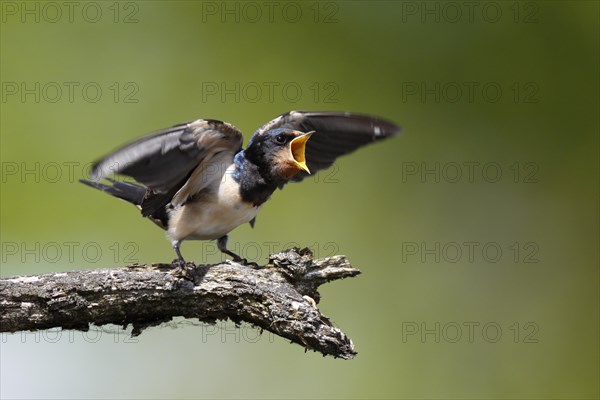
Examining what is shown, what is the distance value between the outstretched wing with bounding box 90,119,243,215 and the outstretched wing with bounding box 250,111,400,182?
0.34 m

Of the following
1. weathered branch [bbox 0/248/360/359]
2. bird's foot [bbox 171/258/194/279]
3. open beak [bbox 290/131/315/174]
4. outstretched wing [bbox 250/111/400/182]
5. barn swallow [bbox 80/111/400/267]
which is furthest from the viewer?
outstretched wing [bbox 250/111/400/182]

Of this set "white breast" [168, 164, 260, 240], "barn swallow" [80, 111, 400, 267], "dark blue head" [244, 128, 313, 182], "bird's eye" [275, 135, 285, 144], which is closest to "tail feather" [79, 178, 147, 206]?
"barn swallow" [80, 111, 400, 267]

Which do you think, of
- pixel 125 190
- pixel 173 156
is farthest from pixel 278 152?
pixel 125 190

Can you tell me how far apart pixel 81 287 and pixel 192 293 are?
427 millimetres

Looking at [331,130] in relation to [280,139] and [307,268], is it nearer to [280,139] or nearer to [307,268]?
[280,139]

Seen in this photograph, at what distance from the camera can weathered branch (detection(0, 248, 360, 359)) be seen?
3121 mm

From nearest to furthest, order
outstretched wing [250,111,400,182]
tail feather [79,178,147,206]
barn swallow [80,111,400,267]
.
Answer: barn swallow [80,111,400,267]
outstretched wing [250,111,400,182]
tail feather [79,178,147,206]

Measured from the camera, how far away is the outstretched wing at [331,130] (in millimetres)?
3879

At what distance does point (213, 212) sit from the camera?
3645 mm

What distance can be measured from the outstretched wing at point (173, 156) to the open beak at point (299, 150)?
0.25 m

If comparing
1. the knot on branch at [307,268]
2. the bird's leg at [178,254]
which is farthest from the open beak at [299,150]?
the bird's leg at [178,254]

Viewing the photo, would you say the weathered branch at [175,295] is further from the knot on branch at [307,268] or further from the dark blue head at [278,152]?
the dark blue head at [278,152]

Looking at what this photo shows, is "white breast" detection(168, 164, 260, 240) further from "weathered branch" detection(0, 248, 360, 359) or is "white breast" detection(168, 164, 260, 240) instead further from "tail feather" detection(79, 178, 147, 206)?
"tail feather" detection(79, 178, 147, 206)

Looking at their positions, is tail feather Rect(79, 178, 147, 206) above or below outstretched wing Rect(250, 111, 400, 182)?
below
